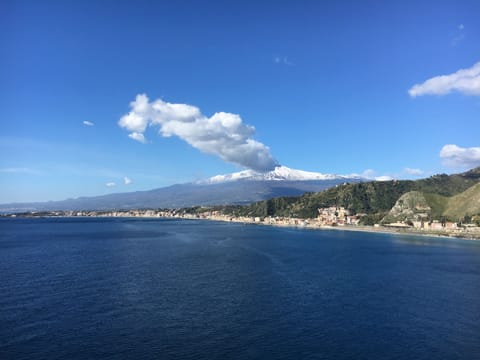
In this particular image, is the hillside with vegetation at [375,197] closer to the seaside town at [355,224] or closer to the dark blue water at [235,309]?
the seaside town at [355,224]

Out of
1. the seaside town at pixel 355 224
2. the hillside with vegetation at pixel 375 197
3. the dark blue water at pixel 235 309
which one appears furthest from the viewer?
the hillside with vegetation at pixel 375 197

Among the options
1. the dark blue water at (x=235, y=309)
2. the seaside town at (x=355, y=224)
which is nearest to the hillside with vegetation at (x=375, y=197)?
the seaside town at (x=355, y=224)

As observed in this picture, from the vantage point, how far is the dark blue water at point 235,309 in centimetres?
2180

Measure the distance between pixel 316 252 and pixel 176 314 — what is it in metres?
40.9

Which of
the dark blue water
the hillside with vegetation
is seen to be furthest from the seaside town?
the dark blue water

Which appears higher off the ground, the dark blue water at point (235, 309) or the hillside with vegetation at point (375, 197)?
the hillside with vegetation at point (375, 197)

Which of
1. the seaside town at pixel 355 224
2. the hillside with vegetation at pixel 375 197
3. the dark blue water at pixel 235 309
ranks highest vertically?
the hillside with vegetation at pixel 375 197

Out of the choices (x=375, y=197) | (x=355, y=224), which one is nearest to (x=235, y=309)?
(x=355, y=224)

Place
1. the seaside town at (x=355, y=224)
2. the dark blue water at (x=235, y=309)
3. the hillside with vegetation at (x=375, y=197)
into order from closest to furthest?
the dark blue water at (x=235, y=309)
the seaside town at (x=355, y=224)
the hillside with vegetation at (x=375, y=197)

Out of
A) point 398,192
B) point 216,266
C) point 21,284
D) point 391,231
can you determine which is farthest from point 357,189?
point 21,284

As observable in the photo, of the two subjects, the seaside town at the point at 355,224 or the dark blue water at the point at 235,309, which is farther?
the seaside town at the point at 355,224

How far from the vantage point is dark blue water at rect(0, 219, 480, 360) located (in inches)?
858

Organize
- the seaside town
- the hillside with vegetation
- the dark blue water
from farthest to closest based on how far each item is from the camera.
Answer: the hillside with vegetation → the seaside town → the dark blue water

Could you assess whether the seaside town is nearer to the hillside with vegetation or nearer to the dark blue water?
the hillside with vegetation
